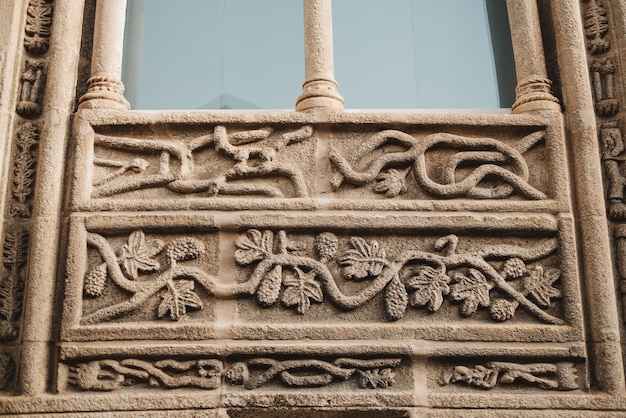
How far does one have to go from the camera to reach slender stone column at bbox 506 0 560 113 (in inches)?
130

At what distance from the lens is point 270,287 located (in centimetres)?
295

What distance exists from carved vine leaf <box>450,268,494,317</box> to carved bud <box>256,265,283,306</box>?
0.76 m

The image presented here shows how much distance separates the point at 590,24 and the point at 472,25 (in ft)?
1.97

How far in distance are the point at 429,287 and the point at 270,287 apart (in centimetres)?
69

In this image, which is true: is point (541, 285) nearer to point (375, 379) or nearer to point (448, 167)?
point (448, 167)

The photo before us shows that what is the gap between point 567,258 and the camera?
3039 millimetres

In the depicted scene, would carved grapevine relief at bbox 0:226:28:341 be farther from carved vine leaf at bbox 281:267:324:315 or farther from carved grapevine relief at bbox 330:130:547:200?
carved grapevine relief at bbox 330:130:547:200

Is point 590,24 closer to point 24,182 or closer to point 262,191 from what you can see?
point 262,191

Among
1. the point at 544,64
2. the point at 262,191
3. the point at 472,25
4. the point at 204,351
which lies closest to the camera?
the point at 204,351

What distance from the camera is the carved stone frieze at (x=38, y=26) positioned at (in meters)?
3.36

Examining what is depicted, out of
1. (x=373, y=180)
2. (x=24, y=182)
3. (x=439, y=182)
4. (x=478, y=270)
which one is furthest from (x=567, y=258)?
(x=24, y=182)

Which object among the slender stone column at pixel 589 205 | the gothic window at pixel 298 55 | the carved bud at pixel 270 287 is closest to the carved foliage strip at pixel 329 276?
the carved bud at pixel 270 287

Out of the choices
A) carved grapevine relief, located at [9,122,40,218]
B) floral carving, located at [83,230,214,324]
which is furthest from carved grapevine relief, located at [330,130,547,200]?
carved grapevine relief, located at [9,122,40,218]

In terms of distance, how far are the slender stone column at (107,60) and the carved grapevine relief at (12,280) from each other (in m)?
0.69
